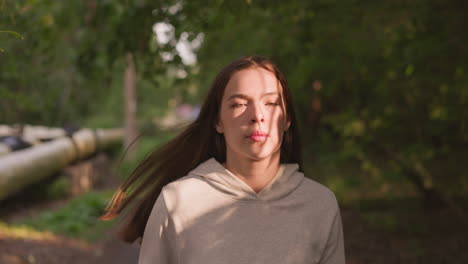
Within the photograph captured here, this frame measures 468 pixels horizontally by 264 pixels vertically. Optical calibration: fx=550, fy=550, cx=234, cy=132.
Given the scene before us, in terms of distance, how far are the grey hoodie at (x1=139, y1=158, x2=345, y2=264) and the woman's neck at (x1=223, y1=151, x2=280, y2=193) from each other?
0.04 meters

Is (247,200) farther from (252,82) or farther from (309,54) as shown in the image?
(309,54)

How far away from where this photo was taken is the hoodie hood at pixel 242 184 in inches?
90.0

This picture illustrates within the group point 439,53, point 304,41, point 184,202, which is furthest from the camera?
point 304,41

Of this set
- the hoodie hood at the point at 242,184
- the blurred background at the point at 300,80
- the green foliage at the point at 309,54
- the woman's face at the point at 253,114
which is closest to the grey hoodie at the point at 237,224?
the hoodie hood at the point at 242,184

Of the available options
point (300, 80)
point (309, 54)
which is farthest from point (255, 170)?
point (300, 80)

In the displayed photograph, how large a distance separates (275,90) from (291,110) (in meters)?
0.19

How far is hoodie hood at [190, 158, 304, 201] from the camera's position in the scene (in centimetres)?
229

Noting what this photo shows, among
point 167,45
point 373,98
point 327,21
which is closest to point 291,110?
point 167,45

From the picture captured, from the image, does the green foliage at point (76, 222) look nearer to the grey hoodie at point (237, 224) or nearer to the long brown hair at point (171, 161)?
the long brown hair at point (171, 161)

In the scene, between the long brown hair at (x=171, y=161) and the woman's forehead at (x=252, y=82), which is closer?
the woman's forehead at (x=252, y=82)

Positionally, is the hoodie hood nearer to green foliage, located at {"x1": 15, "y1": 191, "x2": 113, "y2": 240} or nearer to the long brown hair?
the long brown hair

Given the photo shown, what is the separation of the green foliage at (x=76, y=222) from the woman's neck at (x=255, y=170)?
234 inches

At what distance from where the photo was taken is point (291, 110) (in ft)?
8.11

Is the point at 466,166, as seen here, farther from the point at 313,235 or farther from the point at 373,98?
the point at 313,235
